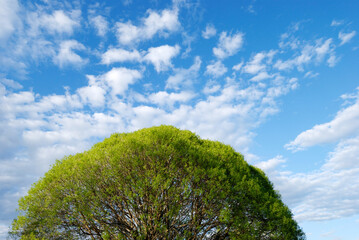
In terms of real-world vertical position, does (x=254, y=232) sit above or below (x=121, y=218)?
below

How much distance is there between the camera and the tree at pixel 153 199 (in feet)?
62.3

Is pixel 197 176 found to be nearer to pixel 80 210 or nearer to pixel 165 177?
pixel 165 177

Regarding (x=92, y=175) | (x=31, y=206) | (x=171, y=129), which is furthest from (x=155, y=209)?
(x=31, y=206)

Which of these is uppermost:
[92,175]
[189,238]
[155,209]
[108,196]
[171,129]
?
[171,129]

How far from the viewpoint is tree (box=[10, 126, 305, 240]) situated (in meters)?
19.0

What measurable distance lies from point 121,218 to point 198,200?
580 centimetres

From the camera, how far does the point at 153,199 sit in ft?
61.2

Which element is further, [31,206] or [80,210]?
[31,206]

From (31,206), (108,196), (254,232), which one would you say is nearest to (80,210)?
(108,196)

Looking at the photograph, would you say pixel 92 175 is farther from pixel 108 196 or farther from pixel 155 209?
pixel 155 209

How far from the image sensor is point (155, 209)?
60.1 feet

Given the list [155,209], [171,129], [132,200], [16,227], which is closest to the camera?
[155,209]

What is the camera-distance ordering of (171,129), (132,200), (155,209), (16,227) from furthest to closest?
1. (171,129)
2. (16,227)
3. (132,200)
4. (155,209)

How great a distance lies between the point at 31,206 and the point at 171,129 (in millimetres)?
12235
